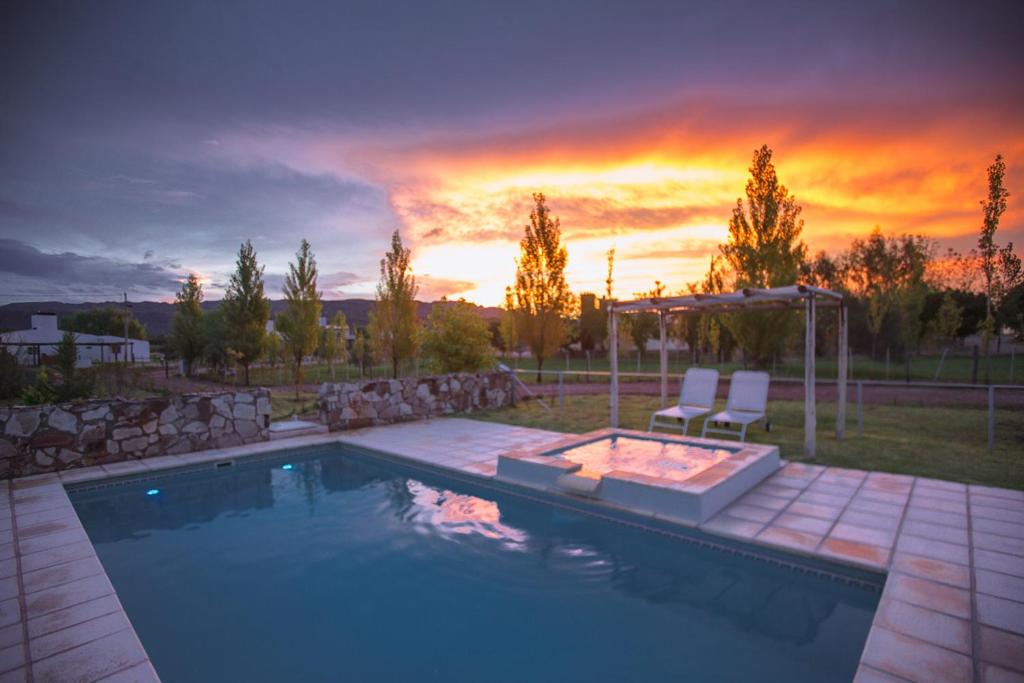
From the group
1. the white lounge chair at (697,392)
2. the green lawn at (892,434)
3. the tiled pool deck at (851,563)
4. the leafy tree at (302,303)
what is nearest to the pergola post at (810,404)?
the green lawn at (892,434)

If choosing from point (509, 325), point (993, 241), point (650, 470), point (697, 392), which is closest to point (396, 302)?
point (509, 325)

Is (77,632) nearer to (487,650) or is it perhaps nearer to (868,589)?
(487,650)

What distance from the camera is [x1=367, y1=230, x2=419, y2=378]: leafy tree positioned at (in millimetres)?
14070

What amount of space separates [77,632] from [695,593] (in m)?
3.95

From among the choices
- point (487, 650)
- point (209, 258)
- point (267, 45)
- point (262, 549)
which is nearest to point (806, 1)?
point (267, 45)

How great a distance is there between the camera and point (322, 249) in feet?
46.9

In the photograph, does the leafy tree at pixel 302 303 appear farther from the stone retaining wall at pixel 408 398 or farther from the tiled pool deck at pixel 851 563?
the tiled pool deck at pixel 851 563

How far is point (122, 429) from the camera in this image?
6.75 metres

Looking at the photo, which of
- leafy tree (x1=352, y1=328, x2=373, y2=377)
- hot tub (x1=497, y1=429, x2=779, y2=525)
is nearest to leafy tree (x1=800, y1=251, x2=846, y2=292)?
leafy tree (x1=352, y1=328, x2=373, y2=377)

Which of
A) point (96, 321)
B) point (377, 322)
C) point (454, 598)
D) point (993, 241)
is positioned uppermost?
point (993, 241)

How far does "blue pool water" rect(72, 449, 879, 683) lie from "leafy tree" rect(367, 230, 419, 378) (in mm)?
8949

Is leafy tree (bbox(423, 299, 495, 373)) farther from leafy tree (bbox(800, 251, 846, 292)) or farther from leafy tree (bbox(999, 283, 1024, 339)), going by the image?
leafy tree (bbox(800, 251, 846, 292))

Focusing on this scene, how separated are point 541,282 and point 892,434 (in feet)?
36.9

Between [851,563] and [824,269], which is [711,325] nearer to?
[824,269]
